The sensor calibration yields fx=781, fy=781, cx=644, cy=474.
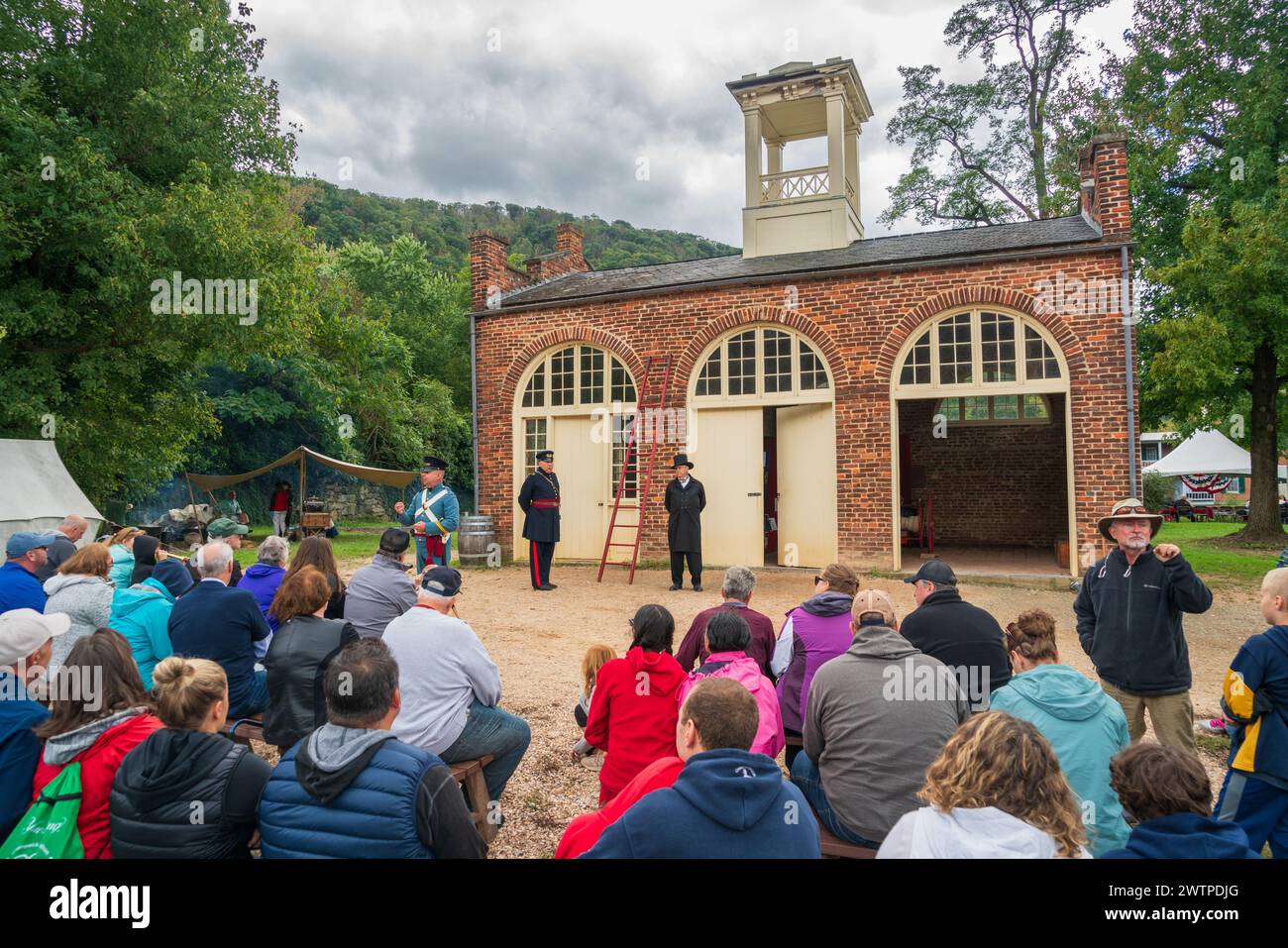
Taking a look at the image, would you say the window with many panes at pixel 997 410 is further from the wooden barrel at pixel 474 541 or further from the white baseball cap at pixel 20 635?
the white baseball cap at pixel 20 635

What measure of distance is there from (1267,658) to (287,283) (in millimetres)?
14183

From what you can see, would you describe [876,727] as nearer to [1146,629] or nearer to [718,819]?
[718,819]

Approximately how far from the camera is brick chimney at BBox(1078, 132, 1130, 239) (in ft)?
35.8

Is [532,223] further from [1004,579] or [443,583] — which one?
[443,583]

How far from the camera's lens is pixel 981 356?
38.1ft

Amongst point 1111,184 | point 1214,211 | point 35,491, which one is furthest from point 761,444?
point 1214,211

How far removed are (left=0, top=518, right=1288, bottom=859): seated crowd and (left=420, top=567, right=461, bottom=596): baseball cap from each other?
0.04ft

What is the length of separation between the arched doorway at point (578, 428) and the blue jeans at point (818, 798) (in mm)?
9868

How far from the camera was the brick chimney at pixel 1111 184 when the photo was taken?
10.9 m

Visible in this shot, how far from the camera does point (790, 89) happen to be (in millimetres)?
14180

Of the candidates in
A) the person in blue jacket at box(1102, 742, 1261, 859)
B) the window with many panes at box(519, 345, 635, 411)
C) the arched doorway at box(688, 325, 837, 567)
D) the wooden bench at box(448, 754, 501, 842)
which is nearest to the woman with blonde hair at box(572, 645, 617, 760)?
the wooden bench at box(448, 754, 501, 842)

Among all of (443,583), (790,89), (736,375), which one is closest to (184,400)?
(736,375)

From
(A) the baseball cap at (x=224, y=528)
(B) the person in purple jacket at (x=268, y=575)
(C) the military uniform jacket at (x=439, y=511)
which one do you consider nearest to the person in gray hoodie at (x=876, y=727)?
(B) the person in purple jacket at (x=268, y=575)

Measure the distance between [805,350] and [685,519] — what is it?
3.73 metres
